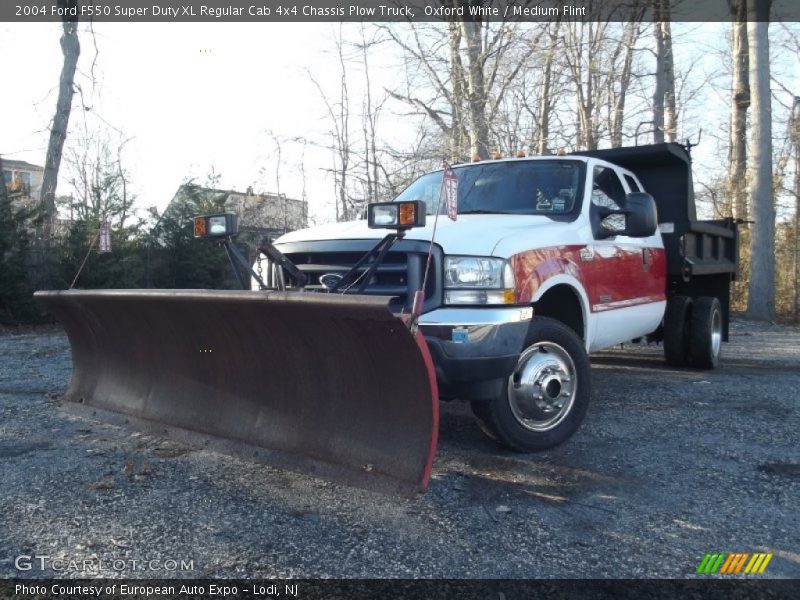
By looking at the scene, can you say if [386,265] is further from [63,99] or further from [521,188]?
[63,99]

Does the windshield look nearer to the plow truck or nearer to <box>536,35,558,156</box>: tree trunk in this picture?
the plow truck

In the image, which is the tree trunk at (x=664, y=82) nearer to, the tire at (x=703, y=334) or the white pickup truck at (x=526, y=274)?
the tire at (x=703, y=334)

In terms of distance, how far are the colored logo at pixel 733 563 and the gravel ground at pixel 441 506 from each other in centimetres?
5

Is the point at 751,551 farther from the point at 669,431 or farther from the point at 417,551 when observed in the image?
the point at 669,431

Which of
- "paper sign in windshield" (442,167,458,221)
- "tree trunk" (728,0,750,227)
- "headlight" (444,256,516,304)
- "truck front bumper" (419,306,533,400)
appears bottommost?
"truck front bumper" (419,306,533,400)

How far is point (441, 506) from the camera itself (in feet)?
12.6

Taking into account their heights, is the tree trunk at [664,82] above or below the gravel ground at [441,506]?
above

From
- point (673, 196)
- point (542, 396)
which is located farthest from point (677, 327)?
point (542, 396)

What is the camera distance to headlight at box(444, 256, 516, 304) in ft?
14.0

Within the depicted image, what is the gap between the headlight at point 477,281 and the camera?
426 centimetres

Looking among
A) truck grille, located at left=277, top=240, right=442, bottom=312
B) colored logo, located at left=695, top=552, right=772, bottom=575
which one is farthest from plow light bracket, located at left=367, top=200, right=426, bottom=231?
colored logo, located at left=695, top=552, right=772, bottom=575

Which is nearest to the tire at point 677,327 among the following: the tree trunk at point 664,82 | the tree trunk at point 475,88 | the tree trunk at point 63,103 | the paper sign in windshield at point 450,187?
the paper sign in windshield at point 450,187

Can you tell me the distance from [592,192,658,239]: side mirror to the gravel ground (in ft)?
4.84

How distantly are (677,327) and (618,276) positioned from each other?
2528 millimetres
